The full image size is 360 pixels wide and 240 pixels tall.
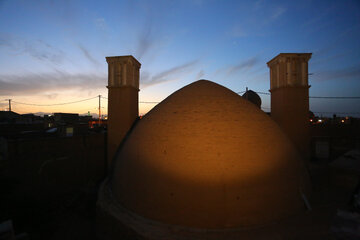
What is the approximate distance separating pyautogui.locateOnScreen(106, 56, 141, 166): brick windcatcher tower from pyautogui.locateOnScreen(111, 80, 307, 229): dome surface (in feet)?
11.1

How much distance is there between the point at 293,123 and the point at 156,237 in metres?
8.93

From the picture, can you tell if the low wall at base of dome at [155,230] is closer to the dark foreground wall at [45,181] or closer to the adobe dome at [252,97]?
the dark foreground wall at [45,181]

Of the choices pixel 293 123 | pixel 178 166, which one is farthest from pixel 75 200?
pixel 293 123

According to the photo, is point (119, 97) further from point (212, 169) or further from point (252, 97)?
point (252, 97)

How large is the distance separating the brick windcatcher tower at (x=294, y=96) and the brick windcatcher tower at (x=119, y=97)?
27.3ft

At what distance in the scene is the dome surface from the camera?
5102 mm

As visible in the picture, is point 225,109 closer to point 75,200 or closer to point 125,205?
point 125,205

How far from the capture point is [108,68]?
9883mm

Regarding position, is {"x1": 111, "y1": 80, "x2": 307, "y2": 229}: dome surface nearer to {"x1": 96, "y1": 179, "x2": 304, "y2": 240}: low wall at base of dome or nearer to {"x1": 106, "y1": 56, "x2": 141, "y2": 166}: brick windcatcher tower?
{"x1": 96, "y1": 179, "x2": 304, "y2": 240}: low wall at base of dome

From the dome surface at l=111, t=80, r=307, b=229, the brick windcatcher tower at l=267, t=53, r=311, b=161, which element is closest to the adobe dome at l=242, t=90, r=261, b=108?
the brick windcatcher tower at l=267, t=53, r=311, b=161

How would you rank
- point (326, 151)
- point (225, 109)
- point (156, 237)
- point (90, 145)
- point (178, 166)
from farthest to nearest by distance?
point (90, 145) < point (326, 151) < point (225, 109) < point (178, 166) < point (156, 237)

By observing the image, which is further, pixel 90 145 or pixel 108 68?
pixel 90 145

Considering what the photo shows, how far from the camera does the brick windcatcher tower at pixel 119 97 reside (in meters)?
9.67

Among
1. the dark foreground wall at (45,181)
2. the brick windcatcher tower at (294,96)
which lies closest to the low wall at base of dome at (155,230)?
the dark foreground wall at (45,181)
